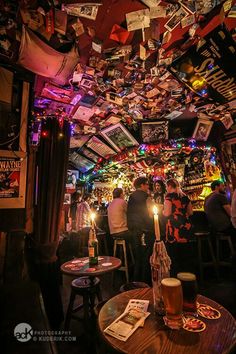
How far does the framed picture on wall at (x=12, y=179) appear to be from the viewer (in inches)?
116

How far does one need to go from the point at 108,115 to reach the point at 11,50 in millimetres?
2504

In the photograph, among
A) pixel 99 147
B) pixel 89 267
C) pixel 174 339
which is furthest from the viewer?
pixel 99 147

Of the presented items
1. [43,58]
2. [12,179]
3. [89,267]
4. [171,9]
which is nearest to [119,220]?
[89,267]

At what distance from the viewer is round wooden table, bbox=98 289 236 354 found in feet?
3.60

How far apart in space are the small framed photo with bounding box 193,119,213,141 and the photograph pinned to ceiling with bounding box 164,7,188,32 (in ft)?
11.1

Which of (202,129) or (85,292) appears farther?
(202,129)

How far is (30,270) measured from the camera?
3025 millimetres

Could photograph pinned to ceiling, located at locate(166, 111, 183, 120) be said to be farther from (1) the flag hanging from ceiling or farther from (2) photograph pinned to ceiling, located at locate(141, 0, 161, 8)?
(1) the flag hanging from ceiling

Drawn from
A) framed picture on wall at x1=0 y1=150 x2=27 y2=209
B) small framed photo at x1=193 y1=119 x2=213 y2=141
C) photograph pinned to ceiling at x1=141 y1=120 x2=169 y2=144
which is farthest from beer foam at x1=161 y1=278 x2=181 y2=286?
small framed photo at x1=193 y1=119 x2=213 y2=141

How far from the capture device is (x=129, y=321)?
4.46 feet

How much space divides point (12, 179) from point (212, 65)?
3.12 metres

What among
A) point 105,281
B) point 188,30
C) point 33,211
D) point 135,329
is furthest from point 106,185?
point 135,329

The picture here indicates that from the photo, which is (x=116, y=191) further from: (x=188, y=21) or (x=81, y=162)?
(x=188, y=21)

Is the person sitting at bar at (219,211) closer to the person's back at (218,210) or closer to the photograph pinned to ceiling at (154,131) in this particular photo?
the person's back at (218,210)
